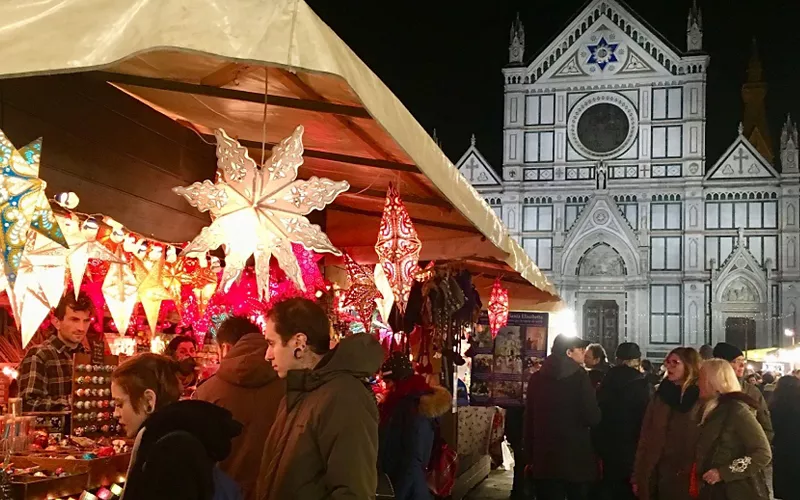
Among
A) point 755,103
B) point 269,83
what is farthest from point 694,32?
point 269,83

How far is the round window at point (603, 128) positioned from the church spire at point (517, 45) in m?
3.61

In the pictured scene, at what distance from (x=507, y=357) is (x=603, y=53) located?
22909 millimetres

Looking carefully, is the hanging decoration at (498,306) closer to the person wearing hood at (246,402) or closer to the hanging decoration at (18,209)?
the person wearing hood at (246,402)

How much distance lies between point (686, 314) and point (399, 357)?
2722 cm

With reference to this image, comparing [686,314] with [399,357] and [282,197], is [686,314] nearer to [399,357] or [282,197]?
[399,357]

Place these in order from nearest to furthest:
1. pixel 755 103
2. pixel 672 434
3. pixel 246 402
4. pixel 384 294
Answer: pixel 246 402
pixel 672 434
pixel 384 294
pixel 755 103

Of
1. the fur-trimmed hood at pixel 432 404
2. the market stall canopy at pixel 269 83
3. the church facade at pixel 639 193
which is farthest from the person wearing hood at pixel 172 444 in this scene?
the church facade at pixel 639 193

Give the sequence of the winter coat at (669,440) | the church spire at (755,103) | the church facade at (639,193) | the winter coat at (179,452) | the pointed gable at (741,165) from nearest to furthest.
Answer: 1. the winter coat at (179,452)
2. the winter coat at (669,440)
3. the church facade at (639,193)
4. the pointed gable at (741,165)
5. the church spire at (755,103)

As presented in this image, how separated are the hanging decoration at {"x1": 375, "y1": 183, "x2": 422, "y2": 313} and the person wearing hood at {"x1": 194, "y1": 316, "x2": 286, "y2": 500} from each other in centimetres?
181

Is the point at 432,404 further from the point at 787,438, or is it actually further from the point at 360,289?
the point at 787,438

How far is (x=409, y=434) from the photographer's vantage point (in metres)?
5.34

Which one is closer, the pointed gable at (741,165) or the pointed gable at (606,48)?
the pointed gable at (741,165)

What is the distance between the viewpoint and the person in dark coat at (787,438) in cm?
839

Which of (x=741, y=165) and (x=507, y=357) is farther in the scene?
(x=741, y=165)
